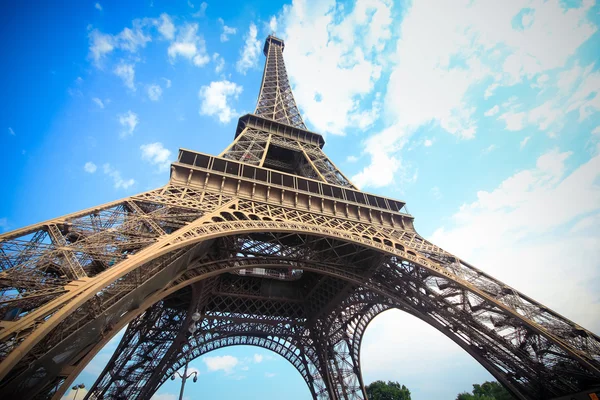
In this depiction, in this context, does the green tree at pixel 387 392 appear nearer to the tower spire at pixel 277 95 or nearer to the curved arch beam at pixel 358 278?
the curved arch beam at pixel 358 278

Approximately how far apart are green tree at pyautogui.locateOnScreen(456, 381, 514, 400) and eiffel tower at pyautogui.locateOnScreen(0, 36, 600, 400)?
25.3 metres

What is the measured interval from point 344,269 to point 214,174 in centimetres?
838

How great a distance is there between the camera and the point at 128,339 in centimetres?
2014

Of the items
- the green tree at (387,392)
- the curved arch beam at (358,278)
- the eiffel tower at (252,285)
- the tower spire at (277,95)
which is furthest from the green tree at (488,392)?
the tower spire at (277,95)

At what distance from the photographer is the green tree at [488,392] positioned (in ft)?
121

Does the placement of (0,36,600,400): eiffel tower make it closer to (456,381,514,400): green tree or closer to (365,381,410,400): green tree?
(365,381,410,400): green tree

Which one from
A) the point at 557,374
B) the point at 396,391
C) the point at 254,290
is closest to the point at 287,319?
the point at 254,290

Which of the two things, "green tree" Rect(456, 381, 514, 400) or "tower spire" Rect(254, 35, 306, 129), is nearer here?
"tower spire" Rect(254, 35, 306, 129)

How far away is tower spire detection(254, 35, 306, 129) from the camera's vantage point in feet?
94.5

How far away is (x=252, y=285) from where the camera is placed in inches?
923

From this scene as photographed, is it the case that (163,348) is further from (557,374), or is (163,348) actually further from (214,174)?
(557,374)

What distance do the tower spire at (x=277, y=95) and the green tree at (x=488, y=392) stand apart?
3847 cm

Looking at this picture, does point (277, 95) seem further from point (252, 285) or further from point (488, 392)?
point (488, 392)

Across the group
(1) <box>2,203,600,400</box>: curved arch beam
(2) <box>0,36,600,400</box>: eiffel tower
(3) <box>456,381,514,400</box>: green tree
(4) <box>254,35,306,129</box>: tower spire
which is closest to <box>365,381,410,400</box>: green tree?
(3) <box>456,381,514,400</box>: green tree
